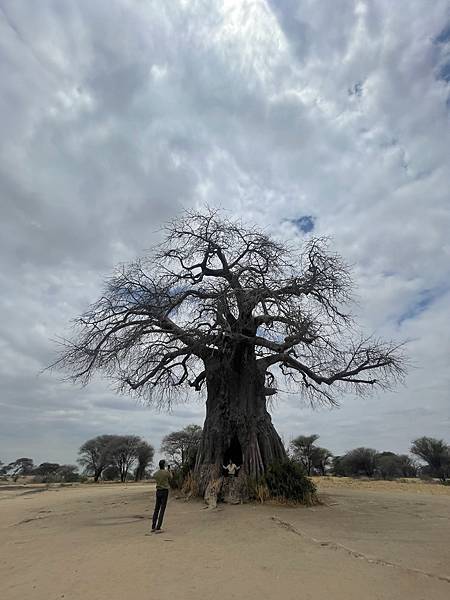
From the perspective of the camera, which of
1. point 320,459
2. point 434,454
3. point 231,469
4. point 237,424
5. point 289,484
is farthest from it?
point 320,459

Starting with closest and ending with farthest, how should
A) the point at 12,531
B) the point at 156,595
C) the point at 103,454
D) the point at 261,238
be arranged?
the point at 156,595
the point at 12,531
the point at 261,238
the point at 103,454

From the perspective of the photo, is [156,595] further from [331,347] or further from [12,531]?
[331,347]

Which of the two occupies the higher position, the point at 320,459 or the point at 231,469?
the point at 320,459

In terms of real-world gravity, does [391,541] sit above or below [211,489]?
below

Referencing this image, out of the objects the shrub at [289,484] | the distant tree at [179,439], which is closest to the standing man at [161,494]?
the shrub at [289,484]

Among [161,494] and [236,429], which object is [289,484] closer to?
[236,429]

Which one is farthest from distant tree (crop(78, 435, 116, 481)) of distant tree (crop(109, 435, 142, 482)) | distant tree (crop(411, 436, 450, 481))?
distant tree (crop(411, 436, 450, 481))

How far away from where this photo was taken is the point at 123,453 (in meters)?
49.1

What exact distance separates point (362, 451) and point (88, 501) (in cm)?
4191

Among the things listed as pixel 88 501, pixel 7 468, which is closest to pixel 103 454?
pixel 7 468

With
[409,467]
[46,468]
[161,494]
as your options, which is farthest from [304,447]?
[161,494]

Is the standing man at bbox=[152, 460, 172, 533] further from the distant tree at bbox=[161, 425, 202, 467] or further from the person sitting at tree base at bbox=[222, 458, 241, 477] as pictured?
the distant tree at bbox=[161, 425, 202, 467]

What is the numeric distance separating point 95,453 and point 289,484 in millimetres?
43741

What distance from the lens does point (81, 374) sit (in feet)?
41.1
